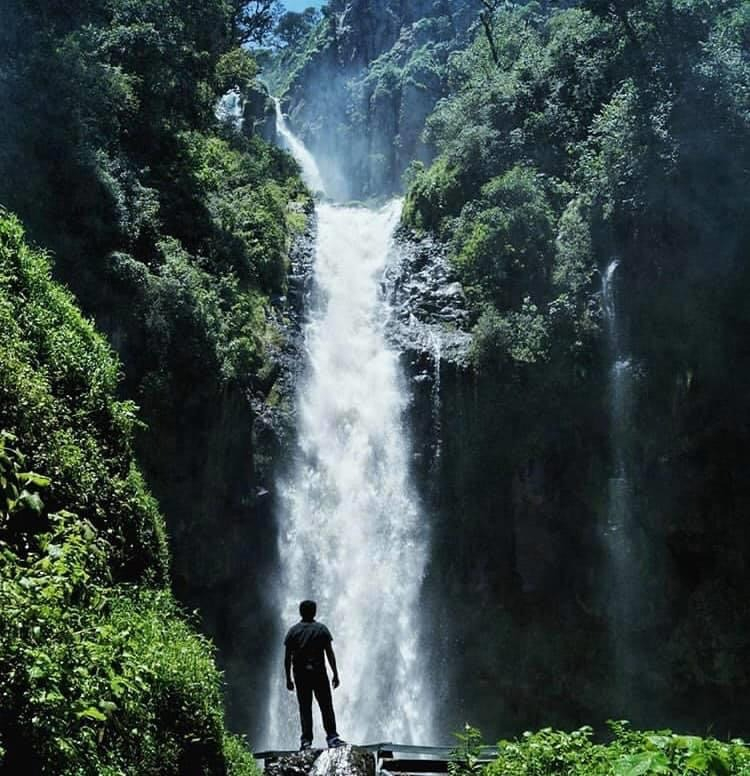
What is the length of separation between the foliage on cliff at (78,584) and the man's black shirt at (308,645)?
0.84 metres

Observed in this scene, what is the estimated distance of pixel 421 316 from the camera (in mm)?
22344

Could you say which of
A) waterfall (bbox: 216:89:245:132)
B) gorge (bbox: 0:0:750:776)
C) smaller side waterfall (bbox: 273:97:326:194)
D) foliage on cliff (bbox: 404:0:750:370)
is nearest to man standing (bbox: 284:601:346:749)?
gorge (bbox: 0:0:750:776)

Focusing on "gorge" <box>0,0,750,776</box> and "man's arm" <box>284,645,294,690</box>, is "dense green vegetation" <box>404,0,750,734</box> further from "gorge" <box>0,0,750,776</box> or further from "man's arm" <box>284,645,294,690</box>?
"man's arm" <box>284,645,294,690</box>

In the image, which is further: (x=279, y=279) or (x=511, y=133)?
(x=511, y=133)

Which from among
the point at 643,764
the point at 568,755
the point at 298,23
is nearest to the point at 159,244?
the point at 568,755

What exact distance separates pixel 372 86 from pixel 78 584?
47409mm

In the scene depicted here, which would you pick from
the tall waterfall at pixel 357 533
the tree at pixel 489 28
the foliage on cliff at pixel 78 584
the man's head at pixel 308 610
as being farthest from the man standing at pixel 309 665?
the tree at pixel 489 28

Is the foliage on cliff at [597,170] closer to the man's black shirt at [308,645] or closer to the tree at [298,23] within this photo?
the man's black shirt at [308,645]

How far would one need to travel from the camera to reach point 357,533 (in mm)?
19641

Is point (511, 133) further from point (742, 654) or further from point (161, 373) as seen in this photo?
point (742, 654)

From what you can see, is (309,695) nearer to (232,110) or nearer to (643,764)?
(643,764)

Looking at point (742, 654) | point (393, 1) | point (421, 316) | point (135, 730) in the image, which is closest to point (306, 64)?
point (393, 1)

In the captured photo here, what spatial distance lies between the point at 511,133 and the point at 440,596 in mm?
13321

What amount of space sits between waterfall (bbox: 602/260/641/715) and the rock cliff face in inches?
961
